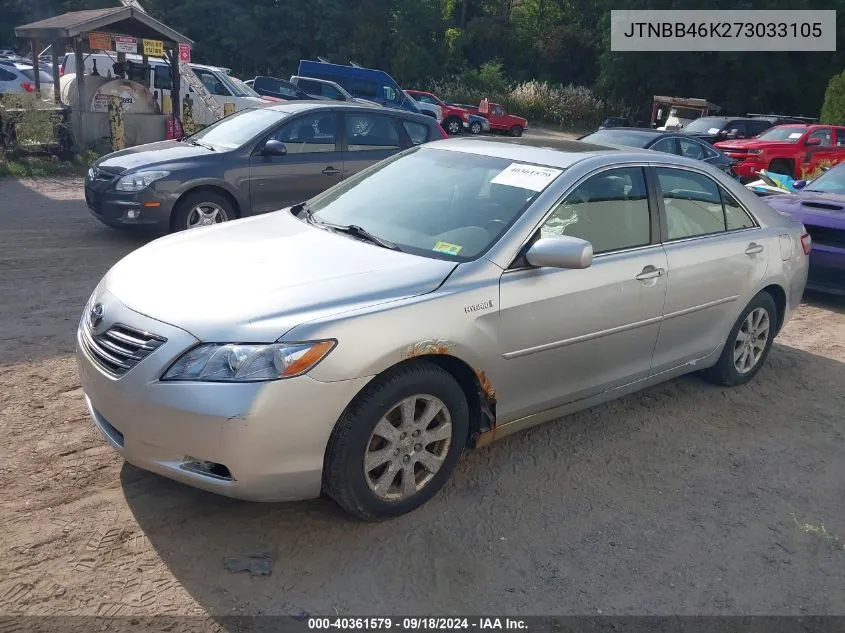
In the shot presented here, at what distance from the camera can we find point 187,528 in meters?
3.28

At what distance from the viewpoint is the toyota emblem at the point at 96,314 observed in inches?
133

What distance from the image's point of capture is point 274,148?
317 inches

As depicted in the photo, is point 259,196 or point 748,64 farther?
point 748,64

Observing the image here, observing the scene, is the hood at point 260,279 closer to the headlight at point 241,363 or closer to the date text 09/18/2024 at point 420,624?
the headlight at point 241,363

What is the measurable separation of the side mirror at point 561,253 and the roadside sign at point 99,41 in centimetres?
1330

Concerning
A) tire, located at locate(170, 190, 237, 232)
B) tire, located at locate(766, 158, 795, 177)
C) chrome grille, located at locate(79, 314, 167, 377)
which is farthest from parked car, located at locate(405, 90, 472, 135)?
chrome grille, located at locate(79, 314, 167, 377)

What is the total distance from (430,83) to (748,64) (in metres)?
16.9

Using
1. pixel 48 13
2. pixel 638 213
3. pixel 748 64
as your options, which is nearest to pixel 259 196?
pixel 638 213

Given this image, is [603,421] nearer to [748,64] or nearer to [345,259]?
[345,259]

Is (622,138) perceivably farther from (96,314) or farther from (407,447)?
(96,314)

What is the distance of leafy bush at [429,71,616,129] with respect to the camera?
4156cm

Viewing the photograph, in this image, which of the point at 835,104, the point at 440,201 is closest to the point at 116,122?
the point at 440,201

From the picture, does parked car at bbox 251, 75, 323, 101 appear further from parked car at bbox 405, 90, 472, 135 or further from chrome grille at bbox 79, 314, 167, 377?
chrome grille at bbox 79, 314, 167, 377

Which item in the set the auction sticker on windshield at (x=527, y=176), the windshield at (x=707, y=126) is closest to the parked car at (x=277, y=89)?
the windshield at (x=707, y=126)
